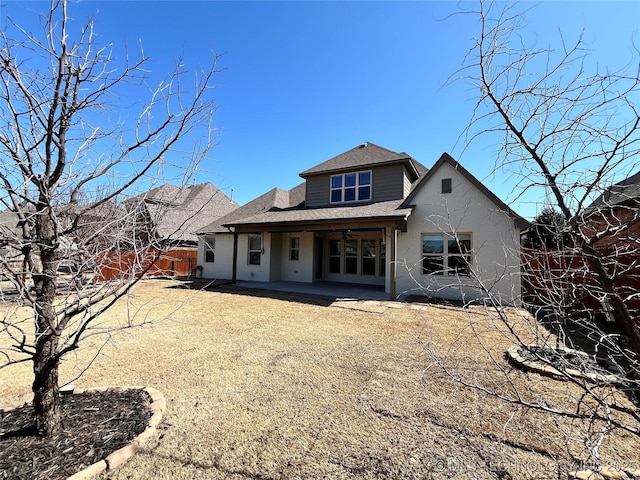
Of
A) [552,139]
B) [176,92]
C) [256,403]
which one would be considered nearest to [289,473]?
[256,403]

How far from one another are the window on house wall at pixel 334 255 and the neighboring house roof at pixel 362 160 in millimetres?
3550

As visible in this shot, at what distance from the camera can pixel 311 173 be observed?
45.5 ft

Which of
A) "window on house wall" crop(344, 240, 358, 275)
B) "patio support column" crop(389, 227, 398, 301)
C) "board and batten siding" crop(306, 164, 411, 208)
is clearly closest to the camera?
"patio support column" crop(389, 227, 398, 301)

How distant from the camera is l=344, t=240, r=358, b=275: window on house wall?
13.9 metres

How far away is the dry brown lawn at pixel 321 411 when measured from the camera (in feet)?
7.63

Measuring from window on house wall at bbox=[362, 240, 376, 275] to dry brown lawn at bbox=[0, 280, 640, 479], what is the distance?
24.4ft

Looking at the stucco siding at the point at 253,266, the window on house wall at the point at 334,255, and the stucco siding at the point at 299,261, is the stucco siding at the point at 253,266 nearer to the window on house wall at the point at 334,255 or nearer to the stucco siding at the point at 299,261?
the stucco siding at the point at 299,261

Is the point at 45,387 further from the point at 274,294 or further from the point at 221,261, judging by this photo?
the point at 221,261

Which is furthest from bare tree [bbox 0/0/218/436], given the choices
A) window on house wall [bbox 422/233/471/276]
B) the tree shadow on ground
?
window on house wall [bbox 422/233/471/276]

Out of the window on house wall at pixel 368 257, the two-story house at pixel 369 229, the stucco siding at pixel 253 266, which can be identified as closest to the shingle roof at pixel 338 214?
the two-story house at pixel 369 229

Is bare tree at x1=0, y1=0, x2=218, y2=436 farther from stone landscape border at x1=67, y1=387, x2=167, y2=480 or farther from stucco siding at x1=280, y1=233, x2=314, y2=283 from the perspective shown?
stucco siding at x1=280, y1=233, x2=314, y2=283

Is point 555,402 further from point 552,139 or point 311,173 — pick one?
point 311,173

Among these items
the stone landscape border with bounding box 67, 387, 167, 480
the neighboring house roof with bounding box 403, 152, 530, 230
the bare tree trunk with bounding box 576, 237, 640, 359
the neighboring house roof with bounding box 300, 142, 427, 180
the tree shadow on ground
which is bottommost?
the stone landscape border with bounding box 67, 387, 167, 480

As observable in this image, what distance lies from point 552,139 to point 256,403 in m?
3.65
